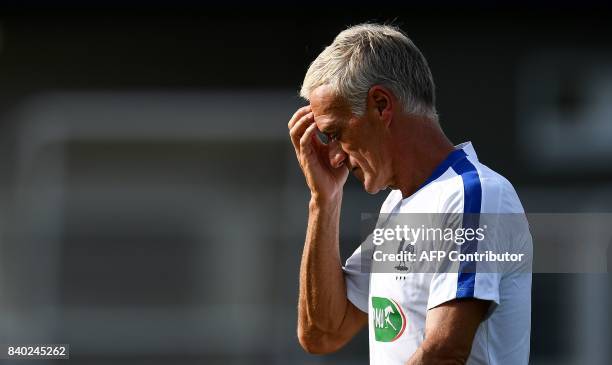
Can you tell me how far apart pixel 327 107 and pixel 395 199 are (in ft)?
0.89

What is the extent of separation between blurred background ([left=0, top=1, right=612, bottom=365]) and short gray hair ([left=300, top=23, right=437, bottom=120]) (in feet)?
7.26

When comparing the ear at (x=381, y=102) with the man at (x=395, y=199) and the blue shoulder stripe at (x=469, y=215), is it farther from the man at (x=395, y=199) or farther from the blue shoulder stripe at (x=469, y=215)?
the blue shoulder stripe at (x=469, y=215)

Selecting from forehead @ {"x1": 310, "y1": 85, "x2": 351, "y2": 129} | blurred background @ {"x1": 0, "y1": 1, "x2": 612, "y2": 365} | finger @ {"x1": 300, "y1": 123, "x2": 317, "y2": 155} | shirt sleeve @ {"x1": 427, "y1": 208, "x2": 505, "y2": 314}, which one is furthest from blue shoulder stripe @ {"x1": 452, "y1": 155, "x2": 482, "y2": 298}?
blurred background @ {"x1": 0, "y1": 1, "x2": 612, "y2": 365}

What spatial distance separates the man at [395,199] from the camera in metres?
1.76

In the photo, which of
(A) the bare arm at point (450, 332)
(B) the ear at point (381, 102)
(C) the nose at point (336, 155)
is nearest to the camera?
(A) the bare arm at point (450, 332)

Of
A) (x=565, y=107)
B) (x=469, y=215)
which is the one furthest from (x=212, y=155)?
(x=469, y=215)

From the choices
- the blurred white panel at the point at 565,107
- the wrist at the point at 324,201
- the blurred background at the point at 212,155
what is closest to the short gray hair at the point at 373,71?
the wrist at the point at 324,201

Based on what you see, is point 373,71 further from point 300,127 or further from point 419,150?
point 300,127

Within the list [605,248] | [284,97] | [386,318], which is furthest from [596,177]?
[386,318]

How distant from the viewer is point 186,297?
4.34 metres

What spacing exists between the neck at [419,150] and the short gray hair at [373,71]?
30 millimetres

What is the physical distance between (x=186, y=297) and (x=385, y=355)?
97.5 inches

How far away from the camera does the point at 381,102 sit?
1.98 metres

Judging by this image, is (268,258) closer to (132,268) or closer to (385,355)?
(132,268)
